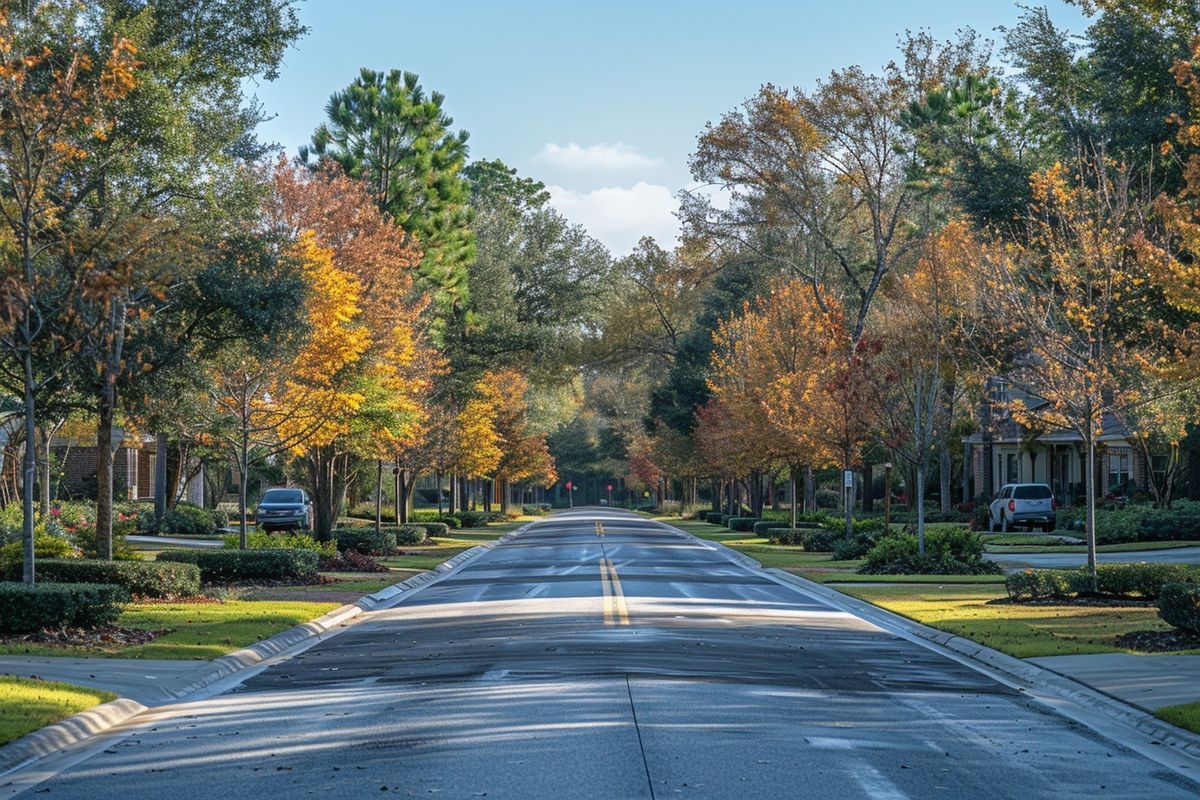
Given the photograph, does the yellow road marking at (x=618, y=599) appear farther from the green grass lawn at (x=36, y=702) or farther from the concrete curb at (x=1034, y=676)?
the green grass lawn at (x=36, y=702)

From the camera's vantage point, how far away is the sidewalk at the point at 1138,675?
13.3 meters

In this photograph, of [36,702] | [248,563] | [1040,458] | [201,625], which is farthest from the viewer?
[1040,458]

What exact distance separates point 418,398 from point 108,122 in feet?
77.9

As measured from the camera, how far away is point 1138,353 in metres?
24.6

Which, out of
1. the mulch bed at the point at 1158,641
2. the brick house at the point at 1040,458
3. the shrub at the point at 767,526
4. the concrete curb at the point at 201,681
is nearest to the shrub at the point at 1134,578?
the mulch bed at the point at 1158,641

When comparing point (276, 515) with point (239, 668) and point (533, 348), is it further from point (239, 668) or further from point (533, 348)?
point (239, 668)

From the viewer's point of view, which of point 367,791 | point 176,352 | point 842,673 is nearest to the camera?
point 367,791

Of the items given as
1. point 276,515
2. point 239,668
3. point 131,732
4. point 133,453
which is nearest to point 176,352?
point 239,668

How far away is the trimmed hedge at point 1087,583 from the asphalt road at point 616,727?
529cm

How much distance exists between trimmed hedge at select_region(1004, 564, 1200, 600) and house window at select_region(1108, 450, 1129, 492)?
3476 centimetres

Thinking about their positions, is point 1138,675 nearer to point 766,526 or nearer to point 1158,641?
point 1158,641

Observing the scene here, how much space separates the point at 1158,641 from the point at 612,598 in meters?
10.1

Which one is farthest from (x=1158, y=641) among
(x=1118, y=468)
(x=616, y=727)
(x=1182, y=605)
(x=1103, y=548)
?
(x=1118, y=468)

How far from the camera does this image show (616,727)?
11250mm
